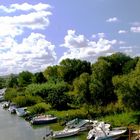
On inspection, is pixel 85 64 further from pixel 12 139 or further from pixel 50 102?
pixel 12 139

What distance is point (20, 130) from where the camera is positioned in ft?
184

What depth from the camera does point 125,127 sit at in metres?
44.9

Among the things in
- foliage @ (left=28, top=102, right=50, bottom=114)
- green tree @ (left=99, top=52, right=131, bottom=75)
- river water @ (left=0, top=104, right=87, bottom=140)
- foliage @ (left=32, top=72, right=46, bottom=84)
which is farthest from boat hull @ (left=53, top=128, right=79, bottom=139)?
foliage @ (left=32, top=72, right=46, bottom=84)

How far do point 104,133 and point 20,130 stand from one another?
1660 centimetres

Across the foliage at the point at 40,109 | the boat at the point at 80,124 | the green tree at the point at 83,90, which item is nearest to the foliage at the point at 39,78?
the foliage at the point at 40,109

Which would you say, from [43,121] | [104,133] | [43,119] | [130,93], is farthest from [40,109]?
[104,133]

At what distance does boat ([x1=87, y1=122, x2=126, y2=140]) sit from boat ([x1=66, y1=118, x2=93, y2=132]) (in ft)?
17.2

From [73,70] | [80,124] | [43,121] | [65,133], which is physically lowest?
[65,133]

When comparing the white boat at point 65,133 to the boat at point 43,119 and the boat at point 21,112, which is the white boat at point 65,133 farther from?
the boat at point 21,112

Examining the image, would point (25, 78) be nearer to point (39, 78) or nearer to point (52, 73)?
point (39, 78)

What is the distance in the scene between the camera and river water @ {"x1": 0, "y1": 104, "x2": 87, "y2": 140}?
1961 inches

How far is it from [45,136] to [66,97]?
66.2ft

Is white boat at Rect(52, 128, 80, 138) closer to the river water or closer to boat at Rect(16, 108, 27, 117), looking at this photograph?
the river water

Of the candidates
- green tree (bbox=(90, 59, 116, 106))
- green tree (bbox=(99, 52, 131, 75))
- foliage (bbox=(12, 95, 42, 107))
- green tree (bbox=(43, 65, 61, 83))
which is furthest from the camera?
green tree (bbox=(43, 65, 61, 83))
